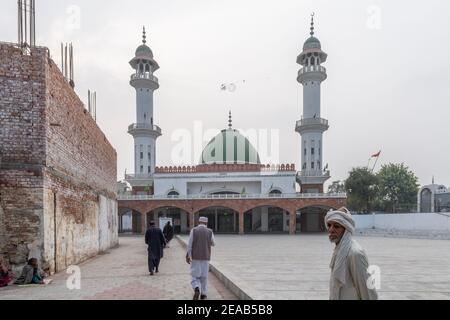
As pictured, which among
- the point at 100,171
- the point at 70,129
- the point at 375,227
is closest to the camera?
the point at 70,129

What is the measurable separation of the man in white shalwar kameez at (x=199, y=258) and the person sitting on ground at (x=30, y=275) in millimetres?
3710

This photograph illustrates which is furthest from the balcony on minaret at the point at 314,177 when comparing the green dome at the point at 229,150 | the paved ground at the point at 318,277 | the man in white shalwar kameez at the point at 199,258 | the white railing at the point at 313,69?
the man in white shalwar kameez at the point at 199,258

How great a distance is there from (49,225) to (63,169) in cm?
218

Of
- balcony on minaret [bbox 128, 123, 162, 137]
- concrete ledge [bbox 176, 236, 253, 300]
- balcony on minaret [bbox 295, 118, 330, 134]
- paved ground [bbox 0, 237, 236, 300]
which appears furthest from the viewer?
balcony on minaret [bbox 128, 123, 162, 137]

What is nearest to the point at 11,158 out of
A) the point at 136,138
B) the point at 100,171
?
the point at 100,171

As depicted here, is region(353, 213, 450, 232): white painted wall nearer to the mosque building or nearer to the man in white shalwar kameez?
the mosque building

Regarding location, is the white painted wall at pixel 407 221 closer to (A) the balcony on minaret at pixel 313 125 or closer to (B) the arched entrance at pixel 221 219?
A: (A) the balcony on minaret at pixel 313 125

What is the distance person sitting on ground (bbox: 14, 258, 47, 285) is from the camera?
736 cm

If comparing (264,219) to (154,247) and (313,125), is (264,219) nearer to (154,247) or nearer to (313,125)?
(313,125)

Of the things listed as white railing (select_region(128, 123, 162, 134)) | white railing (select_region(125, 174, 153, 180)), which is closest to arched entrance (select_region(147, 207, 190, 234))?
white railing (select_region(125, 174, 153, 180))

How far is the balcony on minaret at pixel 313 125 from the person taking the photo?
35.3 meters

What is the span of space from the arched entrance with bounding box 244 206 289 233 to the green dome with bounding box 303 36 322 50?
1790 centimetres
